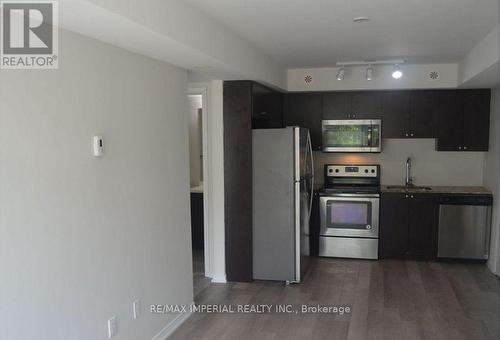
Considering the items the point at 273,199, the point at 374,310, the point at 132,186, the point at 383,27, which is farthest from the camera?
the point at 273,199

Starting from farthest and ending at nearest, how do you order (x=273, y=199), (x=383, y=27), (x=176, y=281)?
1. (x=273, y=199)
2. (x=176, y=281)
3. (x=383, y=27)

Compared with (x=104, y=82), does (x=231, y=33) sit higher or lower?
higher

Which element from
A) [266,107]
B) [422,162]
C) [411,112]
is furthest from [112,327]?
[422,162]

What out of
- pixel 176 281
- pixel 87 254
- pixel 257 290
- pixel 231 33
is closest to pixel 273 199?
pixel 257 290

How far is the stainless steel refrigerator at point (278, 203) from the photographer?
15.7ft

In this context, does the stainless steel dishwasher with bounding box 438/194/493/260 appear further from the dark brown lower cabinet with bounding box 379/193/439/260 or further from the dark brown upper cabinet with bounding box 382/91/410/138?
the dark brown upper cabinet with bounding box 382/91/410/138

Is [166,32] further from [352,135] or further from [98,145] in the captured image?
[352,135]

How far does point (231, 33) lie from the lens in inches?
147

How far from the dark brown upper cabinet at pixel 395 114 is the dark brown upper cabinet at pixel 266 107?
4.54 ft

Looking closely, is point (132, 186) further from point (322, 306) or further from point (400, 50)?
point (400, 50)

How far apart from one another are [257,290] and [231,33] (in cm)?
265

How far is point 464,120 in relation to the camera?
225 inches

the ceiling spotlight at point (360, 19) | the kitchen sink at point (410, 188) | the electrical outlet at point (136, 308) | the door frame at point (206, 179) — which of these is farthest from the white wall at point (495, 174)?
the electrical outlet at point (136, 308)

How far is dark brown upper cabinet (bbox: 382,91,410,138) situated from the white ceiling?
3.27 ft
